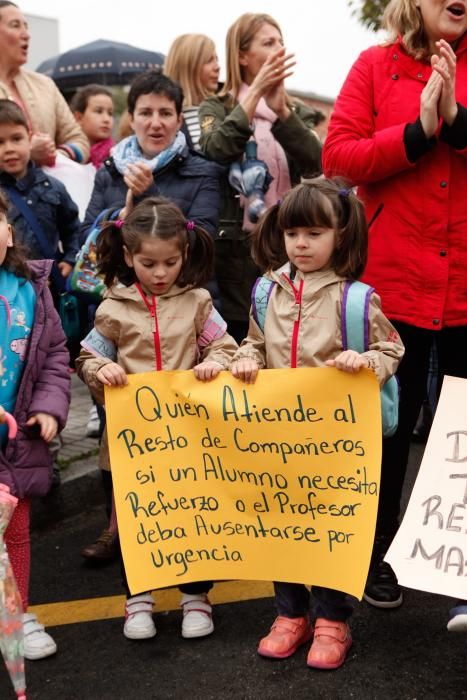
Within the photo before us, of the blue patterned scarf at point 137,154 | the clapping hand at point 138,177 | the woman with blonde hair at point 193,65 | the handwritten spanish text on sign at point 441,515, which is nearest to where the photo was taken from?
the handwritten spanish text on sign at point 441,515

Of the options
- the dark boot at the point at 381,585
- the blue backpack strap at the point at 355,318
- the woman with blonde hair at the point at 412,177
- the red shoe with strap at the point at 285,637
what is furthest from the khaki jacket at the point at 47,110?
the red shoe with strap at the point at 285,637

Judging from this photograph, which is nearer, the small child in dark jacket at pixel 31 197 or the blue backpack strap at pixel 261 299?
the blue backpack strap at pixel 261 299

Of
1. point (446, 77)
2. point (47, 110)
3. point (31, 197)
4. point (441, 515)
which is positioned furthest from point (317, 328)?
point (47, 110)

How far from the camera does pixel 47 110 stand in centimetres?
512

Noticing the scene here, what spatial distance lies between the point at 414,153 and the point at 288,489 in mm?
1189

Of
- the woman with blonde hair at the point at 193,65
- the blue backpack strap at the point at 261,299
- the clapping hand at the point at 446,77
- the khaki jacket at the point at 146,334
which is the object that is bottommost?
the khaki jacket at the point at 146,334

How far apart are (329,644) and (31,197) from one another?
2.39 meters

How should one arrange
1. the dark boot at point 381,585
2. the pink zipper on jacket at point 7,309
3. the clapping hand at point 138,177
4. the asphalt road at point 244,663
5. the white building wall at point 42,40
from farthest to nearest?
the white building wall at point 42,40 → the clapping hand at point 138,177 → the dark boot at point 381,585 → the pink zipper on jacket at point 7,309 → the asphalt road at point 244,663

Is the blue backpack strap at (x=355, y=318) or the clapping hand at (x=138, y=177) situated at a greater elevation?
the clapping hand at (x=138, y=177)

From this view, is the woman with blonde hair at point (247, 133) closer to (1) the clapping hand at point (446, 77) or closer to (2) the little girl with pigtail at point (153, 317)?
(2) the little girl with pigtail at point (153, 317)

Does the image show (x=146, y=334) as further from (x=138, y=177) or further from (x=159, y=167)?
(x=159, y=167)

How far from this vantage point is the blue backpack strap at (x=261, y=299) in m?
3.07

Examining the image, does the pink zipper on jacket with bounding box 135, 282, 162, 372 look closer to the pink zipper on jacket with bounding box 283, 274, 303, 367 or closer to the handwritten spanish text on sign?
the pink zipper on jacket with bounding box 283, 274, 303, 367

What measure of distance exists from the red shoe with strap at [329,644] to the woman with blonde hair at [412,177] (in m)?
0.41
